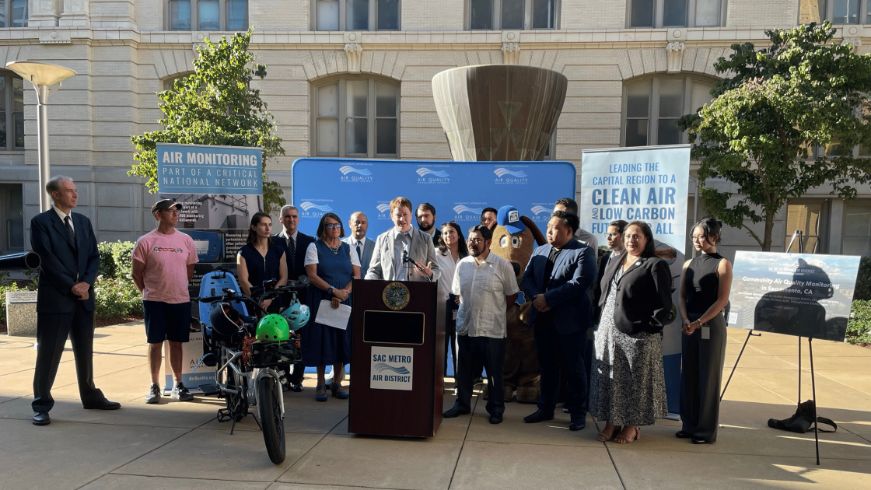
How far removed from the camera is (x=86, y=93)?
17.2 meters

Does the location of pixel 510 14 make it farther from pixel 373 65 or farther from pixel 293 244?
pixel 293 244

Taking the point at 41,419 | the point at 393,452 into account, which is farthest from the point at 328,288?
the point at 41,419

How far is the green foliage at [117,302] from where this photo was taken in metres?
10.6

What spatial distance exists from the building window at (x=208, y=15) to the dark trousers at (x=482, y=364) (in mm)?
15426

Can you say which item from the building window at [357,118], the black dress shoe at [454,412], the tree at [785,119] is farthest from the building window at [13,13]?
the black dress shoe at [454,412]

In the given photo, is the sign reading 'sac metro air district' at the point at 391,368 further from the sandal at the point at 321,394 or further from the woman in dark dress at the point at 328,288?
the sandal at the point at 321,394

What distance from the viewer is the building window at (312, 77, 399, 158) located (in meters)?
17.7

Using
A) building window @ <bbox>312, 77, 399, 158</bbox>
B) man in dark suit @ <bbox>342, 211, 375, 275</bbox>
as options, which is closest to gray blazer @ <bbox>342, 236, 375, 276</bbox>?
man in dark suit @ <bbox>342, 211, 375, 275</bbox>

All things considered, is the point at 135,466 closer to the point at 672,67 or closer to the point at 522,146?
the point at 522,146

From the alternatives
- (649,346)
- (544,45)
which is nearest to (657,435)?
(649,346)

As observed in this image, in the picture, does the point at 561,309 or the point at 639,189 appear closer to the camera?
the point at 561,309

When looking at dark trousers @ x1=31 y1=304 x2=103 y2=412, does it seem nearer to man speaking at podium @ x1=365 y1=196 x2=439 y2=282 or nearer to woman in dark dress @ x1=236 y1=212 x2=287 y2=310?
woman in dark dress @ x1=236 y1=212 x2=287 y2=310

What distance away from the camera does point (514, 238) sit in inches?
247

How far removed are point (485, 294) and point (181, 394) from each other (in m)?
3.15
